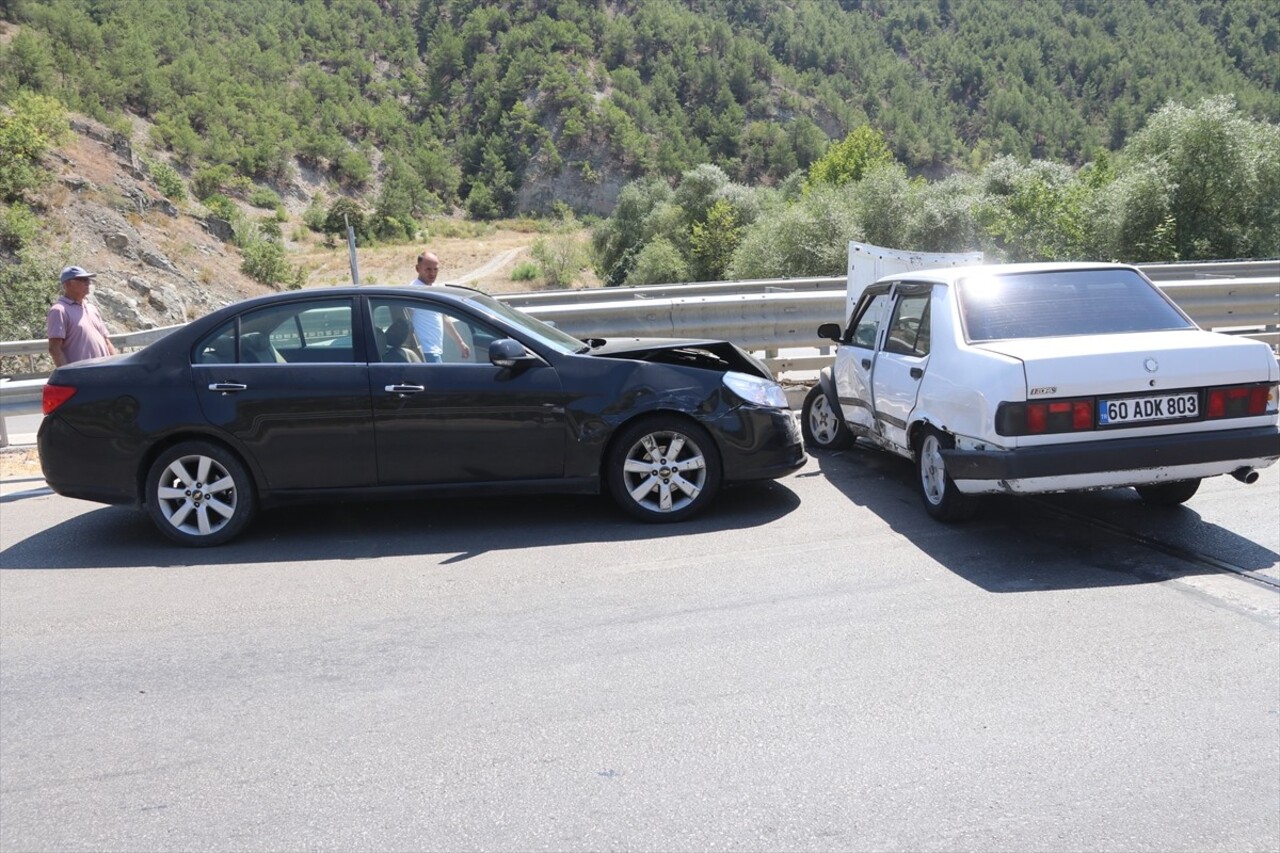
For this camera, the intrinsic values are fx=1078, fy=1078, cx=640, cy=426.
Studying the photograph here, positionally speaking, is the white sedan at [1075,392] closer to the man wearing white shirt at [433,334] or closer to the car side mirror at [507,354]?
the car side mirror at [507,354]

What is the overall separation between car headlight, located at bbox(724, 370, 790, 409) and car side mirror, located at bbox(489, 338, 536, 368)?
129 cm

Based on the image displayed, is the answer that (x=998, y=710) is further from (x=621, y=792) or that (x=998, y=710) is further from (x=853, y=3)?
(x=853, y=3)

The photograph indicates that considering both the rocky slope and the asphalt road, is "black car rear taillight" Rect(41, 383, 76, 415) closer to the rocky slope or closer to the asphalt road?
the asphalt road

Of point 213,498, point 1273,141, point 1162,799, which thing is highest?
point 1273,141

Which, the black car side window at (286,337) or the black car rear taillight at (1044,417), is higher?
the black car side window at (286,337)

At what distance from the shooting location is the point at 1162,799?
340cm

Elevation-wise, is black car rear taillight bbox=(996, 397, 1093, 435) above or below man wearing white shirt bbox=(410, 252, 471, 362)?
below

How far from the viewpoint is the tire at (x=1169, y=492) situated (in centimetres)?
652

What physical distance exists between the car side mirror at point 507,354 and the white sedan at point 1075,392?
2.42m

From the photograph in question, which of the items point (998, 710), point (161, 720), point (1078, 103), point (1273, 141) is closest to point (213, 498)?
point (161, 720)

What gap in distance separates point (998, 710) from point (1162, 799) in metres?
0.71

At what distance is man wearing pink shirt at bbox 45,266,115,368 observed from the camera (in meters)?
8.16

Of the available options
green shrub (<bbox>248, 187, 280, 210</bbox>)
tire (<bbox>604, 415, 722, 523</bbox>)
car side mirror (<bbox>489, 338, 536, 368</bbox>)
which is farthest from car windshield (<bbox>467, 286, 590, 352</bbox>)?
green shrub (<bbox>248, 187, 280, 210</bbox>)

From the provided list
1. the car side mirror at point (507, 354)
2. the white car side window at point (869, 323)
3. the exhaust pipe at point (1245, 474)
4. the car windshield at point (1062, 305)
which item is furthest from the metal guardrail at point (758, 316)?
the exhaust pipe at point (1245, 474)
